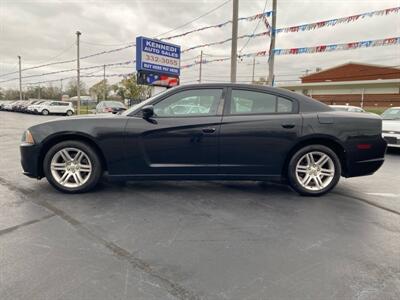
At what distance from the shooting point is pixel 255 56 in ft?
49.0

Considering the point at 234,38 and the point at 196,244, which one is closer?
the point at 196,244

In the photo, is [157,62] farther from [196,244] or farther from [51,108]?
[51,108]

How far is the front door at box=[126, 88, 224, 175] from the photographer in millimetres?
4008

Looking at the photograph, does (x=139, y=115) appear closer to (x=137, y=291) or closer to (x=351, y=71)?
(x=137, y=291)

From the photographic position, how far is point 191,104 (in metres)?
4.16

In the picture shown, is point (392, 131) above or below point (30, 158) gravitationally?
above

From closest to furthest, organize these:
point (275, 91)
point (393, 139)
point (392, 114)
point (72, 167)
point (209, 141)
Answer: point (209, 141), point (72, 167), point (275, 91), point (393, 139), point (392, 114)

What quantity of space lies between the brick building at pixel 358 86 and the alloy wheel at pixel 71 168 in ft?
109

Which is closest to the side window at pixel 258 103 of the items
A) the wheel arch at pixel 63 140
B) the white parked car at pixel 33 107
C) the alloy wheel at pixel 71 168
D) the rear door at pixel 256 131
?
the rear door at pixel 256 131

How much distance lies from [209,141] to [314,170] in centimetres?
161

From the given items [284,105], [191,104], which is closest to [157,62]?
[191,104]

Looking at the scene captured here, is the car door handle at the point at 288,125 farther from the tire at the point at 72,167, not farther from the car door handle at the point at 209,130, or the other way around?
the tire at the point at 72,167

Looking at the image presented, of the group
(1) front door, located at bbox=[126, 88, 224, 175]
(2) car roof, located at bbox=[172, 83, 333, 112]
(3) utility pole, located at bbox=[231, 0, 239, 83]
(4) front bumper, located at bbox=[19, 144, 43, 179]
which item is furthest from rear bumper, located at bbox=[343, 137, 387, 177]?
(3) utility pole, located at bbox=[231, 0, 239, 83]

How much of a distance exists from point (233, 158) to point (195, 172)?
22.0 inches
